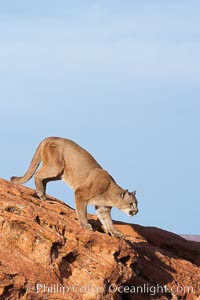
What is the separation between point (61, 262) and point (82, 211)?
135 inches

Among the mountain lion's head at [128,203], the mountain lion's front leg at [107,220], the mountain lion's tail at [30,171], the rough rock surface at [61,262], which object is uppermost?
the mountain lion's tail at [30,171]

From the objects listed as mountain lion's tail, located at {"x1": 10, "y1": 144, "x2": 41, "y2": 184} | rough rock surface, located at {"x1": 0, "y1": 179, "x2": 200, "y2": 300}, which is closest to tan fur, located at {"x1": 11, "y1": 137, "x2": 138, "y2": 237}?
mountain lion's tail, located at {"x1": 10, "y1": 144, "x2": 41, "y2": 184}

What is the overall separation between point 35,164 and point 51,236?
5448mm

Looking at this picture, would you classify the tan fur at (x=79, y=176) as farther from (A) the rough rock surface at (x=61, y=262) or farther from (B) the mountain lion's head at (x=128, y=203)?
(A) the rough rock surface at (x=61, y=262)

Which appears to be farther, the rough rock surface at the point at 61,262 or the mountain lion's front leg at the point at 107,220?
the mountain lion's front leg at the point at 107,220

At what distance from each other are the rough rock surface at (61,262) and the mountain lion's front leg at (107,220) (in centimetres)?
98

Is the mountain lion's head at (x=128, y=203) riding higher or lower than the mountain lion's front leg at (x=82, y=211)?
higher

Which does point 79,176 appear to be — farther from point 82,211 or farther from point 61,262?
point 61,262

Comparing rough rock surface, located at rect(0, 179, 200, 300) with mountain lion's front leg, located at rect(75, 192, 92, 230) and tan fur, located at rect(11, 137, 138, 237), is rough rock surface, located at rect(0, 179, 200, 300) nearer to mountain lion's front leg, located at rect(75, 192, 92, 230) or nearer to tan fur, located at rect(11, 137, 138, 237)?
mountain lion's front leg, located at rect(75, 192, 92, 230)

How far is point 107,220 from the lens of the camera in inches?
813

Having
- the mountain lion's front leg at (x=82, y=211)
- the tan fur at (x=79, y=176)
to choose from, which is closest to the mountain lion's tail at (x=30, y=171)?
the tan fur at (x=79, y=176)

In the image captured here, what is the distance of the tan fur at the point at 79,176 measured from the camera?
21.0m

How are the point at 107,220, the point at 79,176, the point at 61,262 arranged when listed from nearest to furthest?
the point at 61,262 → the point at 107,220 → the point at 79,176

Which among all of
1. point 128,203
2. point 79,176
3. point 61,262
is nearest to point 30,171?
point 79,176
